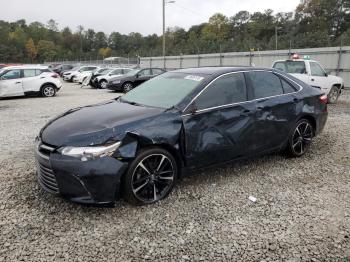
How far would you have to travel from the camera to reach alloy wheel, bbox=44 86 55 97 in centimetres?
1587

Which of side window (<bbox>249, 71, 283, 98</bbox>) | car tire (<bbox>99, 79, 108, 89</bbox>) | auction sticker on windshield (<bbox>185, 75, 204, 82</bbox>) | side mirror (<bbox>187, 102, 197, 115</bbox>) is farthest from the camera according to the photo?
car tire (<bbox>99, 79, 108, 89</bbox>)

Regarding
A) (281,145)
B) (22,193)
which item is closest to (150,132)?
(22,193)

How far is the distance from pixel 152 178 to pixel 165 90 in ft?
4.50

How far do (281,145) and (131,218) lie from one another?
9.07ft

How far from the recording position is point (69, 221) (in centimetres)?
356

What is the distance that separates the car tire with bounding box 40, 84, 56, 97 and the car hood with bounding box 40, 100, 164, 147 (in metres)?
12.4

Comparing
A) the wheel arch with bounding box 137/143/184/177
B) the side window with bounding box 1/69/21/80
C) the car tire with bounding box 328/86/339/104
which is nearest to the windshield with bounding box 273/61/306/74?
the car tire with bounding box 328/86/339/104

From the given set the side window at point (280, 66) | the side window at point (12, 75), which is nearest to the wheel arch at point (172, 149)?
the side window at point (280, 66)

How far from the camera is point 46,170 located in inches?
143

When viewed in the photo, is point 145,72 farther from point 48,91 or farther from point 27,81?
point 27,81

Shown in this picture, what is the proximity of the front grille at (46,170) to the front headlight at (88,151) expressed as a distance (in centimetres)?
21

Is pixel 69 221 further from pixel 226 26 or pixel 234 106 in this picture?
pixel 226 26

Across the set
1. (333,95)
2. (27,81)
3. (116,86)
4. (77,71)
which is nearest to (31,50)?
(77,71)

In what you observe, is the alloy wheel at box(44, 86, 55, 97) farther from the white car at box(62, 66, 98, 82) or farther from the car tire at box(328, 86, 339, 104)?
the car tire at box(328, 86, 339, 104)
